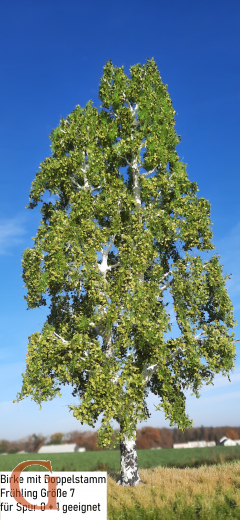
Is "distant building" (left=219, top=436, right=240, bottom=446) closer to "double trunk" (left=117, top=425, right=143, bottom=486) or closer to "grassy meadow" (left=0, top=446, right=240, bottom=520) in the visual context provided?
"grassy meadow" (left=0, top=446, right=240, bottom=520)

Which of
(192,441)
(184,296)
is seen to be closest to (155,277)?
(184,296)

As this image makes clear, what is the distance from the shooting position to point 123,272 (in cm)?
1627

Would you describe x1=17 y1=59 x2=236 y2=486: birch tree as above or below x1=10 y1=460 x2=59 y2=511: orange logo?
above

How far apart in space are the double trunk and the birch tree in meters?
0.04

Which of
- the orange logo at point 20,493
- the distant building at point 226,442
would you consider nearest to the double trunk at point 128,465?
the orange logo at point 20,493

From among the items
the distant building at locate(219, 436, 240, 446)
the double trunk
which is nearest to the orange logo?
the double trunk

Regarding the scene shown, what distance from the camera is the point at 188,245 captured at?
18438 mm

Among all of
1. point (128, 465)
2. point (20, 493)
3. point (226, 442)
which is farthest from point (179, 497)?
point (226, 442)

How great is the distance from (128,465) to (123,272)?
7.56 metres

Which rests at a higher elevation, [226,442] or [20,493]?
[20,493]

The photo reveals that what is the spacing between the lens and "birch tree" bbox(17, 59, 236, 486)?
49.4 feet

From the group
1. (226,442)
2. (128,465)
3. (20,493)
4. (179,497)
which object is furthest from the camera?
(226,442)

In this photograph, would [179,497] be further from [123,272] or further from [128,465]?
[123,272]

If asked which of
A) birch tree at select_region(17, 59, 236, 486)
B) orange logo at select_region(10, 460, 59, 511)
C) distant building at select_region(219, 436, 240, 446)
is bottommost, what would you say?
distant building at select_region(219, 436, 240, 446)
